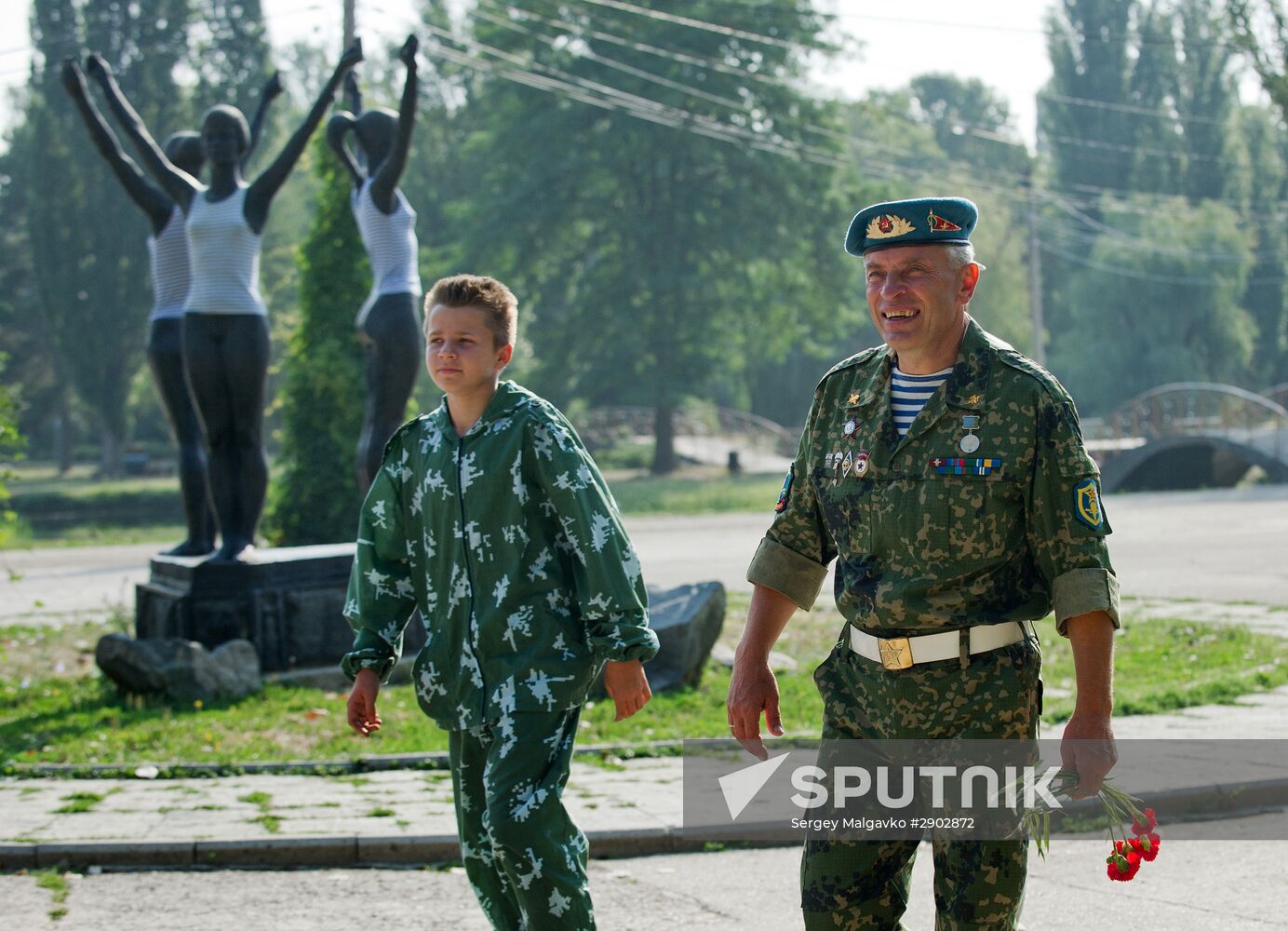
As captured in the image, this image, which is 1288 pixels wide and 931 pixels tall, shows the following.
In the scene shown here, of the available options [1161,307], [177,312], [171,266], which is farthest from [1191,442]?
[171,266]

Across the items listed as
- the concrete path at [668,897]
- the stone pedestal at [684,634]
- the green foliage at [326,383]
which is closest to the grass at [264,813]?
the concrete path at [668,897]

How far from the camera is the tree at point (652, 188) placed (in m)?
42.5

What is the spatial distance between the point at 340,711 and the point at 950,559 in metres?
6.34

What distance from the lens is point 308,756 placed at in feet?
25.7

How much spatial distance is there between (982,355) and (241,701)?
22.6 ft

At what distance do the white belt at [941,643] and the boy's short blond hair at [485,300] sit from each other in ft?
4.72

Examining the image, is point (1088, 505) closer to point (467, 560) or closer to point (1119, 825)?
point (1119, 825)

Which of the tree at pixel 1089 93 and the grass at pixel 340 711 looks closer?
the grass at pixel 340 711

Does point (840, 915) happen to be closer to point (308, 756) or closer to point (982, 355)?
point (982, 355)

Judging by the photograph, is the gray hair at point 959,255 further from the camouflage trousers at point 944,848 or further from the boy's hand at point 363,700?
the boy's hand at point 363,700

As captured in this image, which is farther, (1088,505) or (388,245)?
(388,245)

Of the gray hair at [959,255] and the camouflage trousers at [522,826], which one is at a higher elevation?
the gray hair at [959,255]

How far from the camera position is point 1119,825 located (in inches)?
128

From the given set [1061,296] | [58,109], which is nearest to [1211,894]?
[58,109]
